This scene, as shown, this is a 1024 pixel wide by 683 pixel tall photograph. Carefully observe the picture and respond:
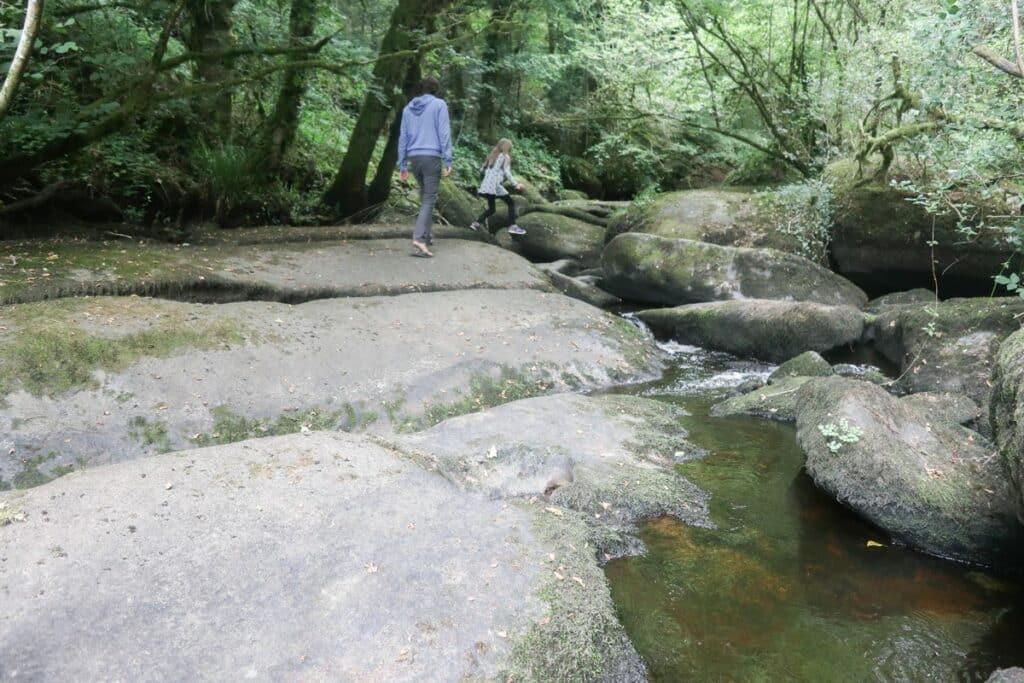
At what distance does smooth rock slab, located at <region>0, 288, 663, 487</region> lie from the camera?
196 inches

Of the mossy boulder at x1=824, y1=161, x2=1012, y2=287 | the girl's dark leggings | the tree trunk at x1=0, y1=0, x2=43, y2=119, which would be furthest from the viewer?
the girl's dark leggings

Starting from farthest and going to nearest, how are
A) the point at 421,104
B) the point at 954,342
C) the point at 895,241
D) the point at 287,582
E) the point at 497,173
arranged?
1. the point at 497,173
2. the point at 895,241
3. the point at 421,104
4. the point at 954,342
5. the point at 287,582

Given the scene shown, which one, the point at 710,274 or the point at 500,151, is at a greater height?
the point at 500,151

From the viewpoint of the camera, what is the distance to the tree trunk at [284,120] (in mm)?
9911

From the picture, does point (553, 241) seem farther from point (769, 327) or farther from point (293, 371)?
point (293, 371)

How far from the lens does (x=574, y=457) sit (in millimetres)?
5133

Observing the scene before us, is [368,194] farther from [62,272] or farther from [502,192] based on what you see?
[62,272]

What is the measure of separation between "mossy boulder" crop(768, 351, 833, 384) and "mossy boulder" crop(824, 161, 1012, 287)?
282cm

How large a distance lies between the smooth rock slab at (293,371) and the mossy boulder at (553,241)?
5.76 meters

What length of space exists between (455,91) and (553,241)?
631cm

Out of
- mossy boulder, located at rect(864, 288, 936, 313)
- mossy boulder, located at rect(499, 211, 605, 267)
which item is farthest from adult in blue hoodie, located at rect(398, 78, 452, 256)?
mossy boulder, located at rect(864, 288, 936, 313)

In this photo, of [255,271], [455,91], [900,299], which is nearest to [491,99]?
[455,91]

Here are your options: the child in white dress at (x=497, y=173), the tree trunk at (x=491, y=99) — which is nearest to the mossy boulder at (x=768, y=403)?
the child in white dress at (x=497, y=173)

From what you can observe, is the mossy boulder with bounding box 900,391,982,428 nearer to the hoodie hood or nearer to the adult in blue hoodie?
the adult in blue hoodie
